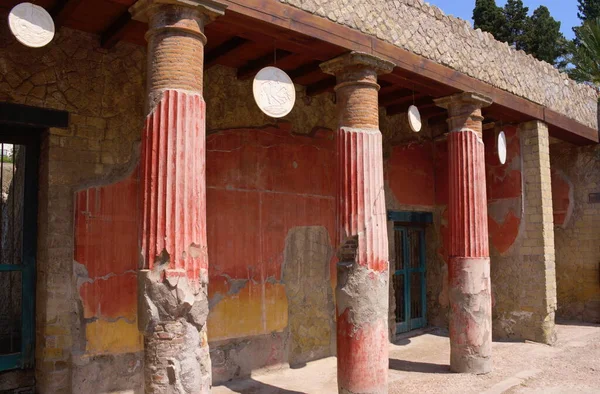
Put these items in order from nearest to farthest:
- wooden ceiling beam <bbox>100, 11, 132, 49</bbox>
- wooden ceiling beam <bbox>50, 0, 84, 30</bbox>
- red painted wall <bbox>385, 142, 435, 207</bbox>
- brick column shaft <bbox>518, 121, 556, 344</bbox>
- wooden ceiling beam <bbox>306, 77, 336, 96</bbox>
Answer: wooden ceiling beam <bbox>50, 0, 84, 30</bbox> → wooden ceiling beam <bbox>100, 11, 132, 49</bbox> → wooden ceiling beam <bbox>306, 77, 336, 96</bbox> → brick column shaft <bbox>518, 121, 556, 344</bbox> → red painted wall <bbox>385, 142, 435, 207</bbox>

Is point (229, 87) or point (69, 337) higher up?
point (229, 87)

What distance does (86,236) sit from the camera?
512cm

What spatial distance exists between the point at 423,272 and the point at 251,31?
19.4 ft

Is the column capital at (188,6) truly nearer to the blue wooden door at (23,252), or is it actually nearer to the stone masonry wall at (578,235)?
the blue wooden door at (23,252)

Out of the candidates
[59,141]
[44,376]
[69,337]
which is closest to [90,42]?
[59,141]

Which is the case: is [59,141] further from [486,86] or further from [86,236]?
[486,86]

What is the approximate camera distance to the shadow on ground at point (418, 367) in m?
6.59

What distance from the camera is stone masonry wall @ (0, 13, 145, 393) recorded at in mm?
4879

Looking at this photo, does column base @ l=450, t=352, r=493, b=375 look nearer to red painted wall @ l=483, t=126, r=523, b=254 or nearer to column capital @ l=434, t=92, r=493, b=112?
red painted wall @ l=483, t=126, r=523, b=254

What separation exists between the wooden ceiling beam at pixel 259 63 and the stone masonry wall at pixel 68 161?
1.42 meters

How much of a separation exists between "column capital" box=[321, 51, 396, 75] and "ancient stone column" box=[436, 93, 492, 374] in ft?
5.72

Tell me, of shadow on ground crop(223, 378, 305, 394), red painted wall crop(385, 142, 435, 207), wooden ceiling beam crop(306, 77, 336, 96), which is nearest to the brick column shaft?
red painted wall crop(385, 142, 435, 207)

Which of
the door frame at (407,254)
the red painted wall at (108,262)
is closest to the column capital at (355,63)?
the red painted wall at (108,262)

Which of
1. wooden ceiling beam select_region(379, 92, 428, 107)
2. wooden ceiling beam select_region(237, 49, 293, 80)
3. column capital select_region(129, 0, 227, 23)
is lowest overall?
column capital select_region(129, 0, 227, 23)
